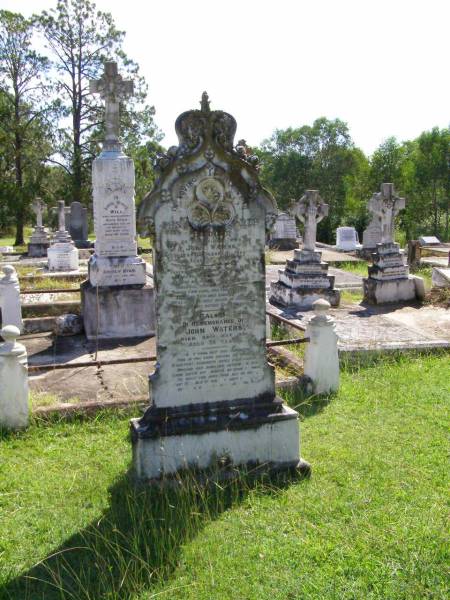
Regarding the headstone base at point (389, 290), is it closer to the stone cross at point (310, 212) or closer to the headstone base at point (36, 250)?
the stone cross at point (310, 212)

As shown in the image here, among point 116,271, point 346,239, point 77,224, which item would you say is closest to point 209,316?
point 116,271

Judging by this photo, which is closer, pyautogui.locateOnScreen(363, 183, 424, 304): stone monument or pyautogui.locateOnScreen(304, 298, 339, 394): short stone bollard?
pyautogui.locateOnScreen(304, 298, 339, 394): short stone bollard

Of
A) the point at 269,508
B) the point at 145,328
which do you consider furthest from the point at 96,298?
the point at 269,508

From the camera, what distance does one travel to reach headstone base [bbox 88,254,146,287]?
9258 millimetres

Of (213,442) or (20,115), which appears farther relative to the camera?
(20,115)

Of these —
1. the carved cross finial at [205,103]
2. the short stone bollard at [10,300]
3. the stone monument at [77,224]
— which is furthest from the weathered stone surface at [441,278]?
the stone monument at [77,224]

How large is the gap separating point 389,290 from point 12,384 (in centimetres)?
908

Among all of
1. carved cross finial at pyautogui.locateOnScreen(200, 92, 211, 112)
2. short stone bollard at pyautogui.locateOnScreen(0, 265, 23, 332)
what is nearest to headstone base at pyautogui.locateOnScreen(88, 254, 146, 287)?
short stone bollard at pyautogui.locateOnScreen(0, 265, 23, 332)

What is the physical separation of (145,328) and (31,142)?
22847 mm

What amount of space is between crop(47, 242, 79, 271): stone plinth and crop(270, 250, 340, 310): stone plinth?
295 inches

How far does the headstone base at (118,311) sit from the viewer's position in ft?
29.7

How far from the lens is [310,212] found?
12.9 m

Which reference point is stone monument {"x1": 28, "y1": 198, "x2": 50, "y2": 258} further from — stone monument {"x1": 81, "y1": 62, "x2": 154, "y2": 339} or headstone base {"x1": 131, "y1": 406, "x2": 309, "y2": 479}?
headstone base {"x1": 131, "y1": 406, "x2": 309, "y2": 479}

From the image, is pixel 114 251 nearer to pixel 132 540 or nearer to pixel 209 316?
pixel 209 316
